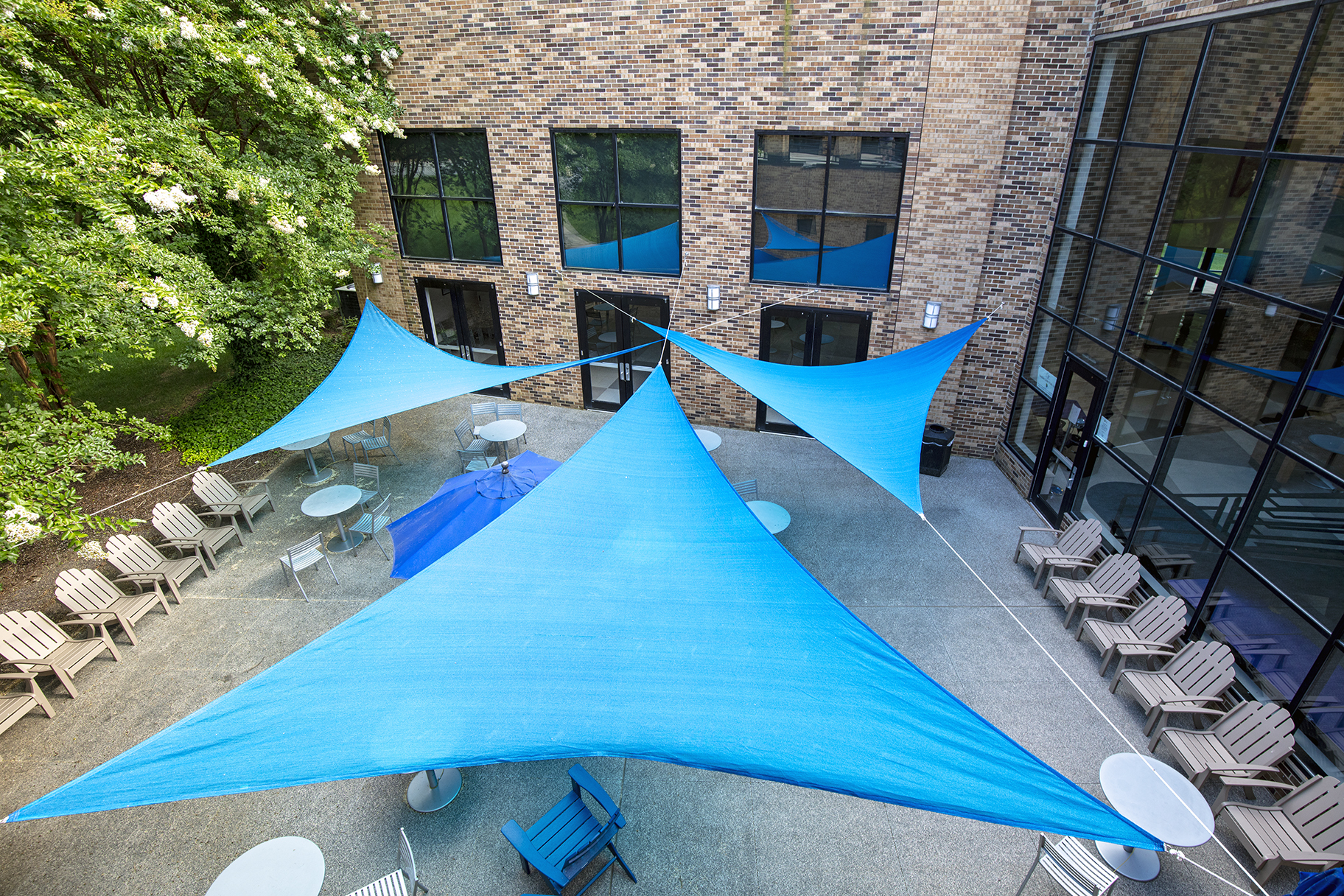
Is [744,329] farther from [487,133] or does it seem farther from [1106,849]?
[1106,849]

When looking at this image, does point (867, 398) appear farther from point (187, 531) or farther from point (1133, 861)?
point (187, 531)

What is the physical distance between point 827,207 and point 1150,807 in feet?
25.6

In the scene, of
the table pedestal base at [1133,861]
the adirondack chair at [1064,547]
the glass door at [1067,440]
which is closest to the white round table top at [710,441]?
the adirondack chair at [1064,547]

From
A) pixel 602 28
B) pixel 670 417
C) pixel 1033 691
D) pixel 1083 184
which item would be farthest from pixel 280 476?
pixel 1083 184

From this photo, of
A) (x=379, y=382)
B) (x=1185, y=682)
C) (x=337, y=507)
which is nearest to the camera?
(x=1185, y=682)

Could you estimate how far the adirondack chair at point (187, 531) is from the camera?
8016 mm

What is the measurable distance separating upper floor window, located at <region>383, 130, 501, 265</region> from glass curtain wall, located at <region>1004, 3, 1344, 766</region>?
886 cm

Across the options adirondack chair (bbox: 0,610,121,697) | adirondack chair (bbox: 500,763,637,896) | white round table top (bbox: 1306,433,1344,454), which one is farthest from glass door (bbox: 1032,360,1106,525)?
adirondack chair (bbox: 0,610,121,697)

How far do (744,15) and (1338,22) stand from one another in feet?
20.0

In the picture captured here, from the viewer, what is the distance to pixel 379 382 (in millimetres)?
8305

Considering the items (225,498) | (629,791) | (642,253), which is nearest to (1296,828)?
(629,791)

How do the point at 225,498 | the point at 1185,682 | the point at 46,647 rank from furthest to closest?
the point at 225,498 → the point at 46,647 → the point at 1185,682

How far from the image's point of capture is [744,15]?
866cm

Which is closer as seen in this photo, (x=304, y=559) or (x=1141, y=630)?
(x=1141, y=630)
